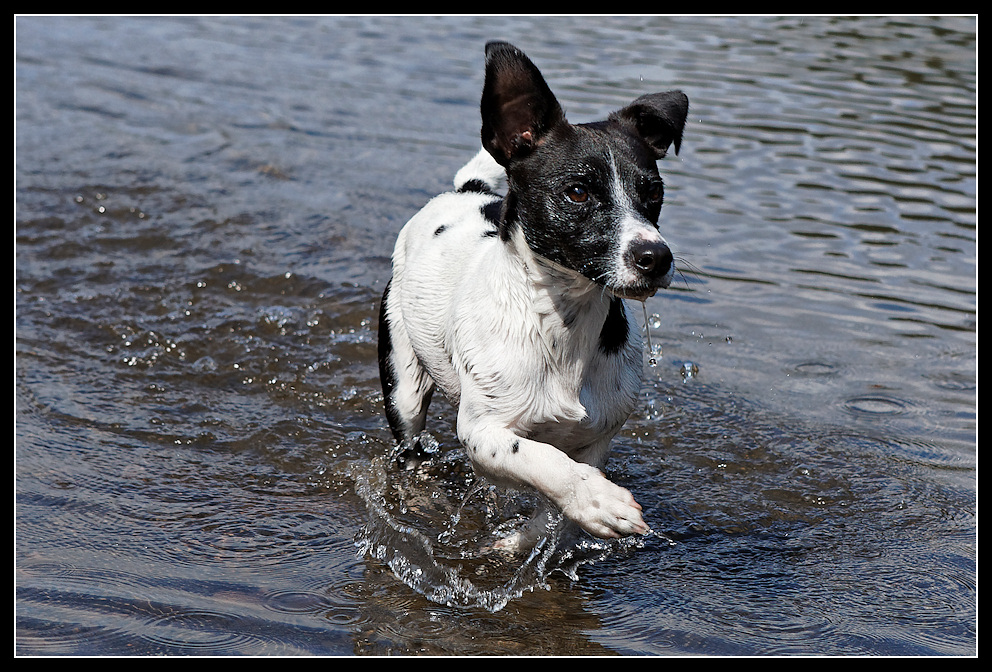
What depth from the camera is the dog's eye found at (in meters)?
3.70

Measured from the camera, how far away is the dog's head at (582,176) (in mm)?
3551

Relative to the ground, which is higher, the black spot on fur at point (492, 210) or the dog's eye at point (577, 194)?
the dog's eye at point (577, 194)

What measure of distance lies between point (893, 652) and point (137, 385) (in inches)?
172

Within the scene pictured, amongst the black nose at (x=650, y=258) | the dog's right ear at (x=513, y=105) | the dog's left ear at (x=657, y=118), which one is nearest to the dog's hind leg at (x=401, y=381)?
the dog's right ear at (x=513, y=105)

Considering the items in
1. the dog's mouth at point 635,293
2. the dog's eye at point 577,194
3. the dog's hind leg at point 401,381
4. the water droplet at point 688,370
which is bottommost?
the water droplet at point 688,370

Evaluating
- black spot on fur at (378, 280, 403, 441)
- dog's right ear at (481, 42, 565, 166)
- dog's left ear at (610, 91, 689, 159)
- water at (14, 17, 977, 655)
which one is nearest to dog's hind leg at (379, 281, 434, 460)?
black spot on fur at (378, 280, 403, 441)

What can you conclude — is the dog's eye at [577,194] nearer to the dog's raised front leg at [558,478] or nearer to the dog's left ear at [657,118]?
the dog's left ear at [657,118]

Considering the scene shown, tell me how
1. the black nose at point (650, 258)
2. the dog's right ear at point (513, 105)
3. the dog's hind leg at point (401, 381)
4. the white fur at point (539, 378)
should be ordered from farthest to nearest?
the dog's hind leg at point (401, 381)
the dog's right ear at point (513, 105)
the white fur at point (539, 378)
the black nose at point (650, 258)

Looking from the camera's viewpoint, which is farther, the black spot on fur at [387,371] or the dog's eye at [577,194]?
the black spot on fur at [387,371]

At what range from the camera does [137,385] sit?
6285mm

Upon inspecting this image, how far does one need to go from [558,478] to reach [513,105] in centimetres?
138

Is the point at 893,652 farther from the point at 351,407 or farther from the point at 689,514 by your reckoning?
the point at 351,407

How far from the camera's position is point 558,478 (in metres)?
3.66

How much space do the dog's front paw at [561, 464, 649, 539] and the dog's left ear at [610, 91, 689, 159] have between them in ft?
4.36
